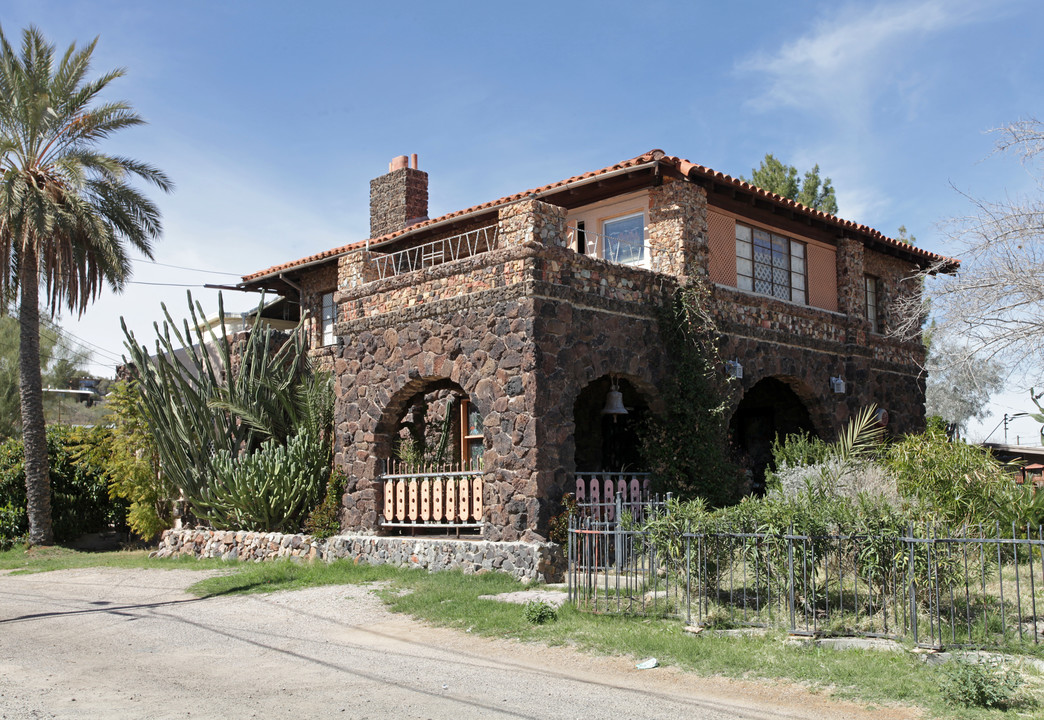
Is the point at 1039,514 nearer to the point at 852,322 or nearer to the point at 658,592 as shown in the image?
the point at 658,592

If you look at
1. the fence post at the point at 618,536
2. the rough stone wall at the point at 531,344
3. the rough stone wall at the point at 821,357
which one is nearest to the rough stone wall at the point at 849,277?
the rough stone wall at the point at 821,357

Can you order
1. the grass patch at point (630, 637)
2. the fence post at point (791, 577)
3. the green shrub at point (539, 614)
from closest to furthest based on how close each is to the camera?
the grass patch at point (630, 637) < the fence post at point (791, 577) < the green shrub at point (539, 614)

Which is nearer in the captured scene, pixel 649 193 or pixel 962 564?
pixel 962 564

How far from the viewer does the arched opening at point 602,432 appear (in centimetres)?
1662

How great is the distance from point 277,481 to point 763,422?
9.19m

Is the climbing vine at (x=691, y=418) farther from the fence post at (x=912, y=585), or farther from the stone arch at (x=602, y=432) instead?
the fence post at (x=912, y=585)

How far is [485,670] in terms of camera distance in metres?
8.14

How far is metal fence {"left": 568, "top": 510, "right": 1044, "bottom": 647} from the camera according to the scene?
8.12 m

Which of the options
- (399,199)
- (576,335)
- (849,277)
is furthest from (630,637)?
(399,199)

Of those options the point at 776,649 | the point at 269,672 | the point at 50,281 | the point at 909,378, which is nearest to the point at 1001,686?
the point at 776,649

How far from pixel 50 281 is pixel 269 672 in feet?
45.5

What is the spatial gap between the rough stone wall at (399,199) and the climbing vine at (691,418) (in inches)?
332

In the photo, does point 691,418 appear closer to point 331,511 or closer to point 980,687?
point 331,511

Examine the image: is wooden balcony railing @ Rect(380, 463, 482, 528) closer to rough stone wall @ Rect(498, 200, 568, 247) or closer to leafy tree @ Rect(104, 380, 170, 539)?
rough stone wall @ Rect(498, 200, 568, 247)
